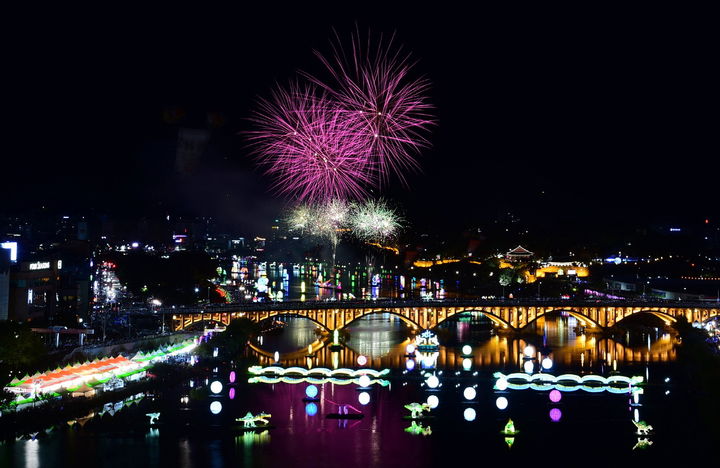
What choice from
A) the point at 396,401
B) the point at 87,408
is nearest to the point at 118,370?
the point at 87,408

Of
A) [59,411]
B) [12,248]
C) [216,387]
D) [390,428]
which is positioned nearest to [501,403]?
[390,428]

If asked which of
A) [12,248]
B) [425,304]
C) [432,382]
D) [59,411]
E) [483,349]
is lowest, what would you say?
[59,411]

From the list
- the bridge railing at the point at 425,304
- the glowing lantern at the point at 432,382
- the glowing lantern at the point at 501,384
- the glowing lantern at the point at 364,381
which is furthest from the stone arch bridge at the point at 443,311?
the glowing lantern at the point at 501,384

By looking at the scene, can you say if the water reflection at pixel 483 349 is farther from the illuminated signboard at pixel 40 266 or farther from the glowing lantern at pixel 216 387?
the illuminated signboard at pixel 40 266

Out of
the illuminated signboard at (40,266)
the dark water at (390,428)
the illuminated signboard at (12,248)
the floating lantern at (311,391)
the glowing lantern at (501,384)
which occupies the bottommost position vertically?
the dark water at (390,428)

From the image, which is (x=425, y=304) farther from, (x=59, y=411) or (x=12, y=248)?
(x=59, y=411)

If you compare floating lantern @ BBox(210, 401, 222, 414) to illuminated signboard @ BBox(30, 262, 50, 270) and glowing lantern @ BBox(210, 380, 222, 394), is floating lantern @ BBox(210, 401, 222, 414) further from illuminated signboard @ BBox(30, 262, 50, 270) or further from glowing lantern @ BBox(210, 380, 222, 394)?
illuminated signboard @ BBox(30, 262, 50, 270)

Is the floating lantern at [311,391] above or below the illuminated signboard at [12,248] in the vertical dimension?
below
